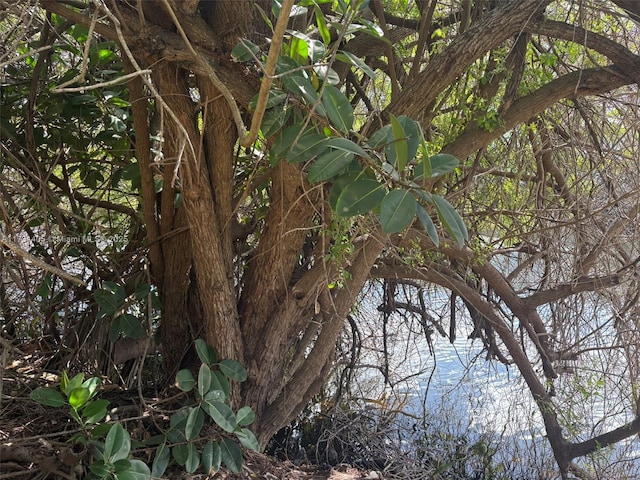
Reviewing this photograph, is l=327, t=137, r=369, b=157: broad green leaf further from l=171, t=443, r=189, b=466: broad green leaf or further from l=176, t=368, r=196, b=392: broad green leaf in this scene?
l=171, t=443, r=189, b=466: broad green leaf

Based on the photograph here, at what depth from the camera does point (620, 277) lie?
2.79 m

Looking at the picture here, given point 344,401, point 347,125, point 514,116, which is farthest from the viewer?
point 344,401

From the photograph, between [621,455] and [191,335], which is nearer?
[191,335]

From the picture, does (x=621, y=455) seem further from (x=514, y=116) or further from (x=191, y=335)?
(x=191, y=335)

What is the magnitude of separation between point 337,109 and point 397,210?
353 mm

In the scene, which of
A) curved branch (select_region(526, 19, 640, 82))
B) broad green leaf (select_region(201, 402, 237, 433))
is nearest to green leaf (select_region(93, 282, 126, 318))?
broad green leaf (select_region(201, 402, 237, 433))

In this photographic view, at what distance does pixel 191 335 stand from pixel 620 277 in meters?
1.92

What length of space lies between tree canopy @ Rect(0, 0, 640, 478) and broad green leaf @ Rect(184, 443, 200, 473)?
377mm

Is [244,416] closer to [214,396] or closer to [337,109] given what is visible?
[214,396]

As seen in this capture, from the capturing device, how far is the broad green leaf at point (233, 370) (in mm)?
2023

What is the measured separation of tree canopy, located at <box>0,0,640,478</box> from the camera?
1614mm

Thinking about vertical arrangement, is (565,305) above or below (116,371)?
above

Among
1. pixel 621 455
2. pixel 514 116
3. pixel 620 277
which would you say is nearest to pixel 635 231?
pixel 620 277

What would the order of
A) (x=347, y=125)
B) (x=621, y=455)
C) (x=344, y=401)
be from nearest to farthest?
(x=347, y=125)
(x=621, y=455)
(x=344, y=401)
